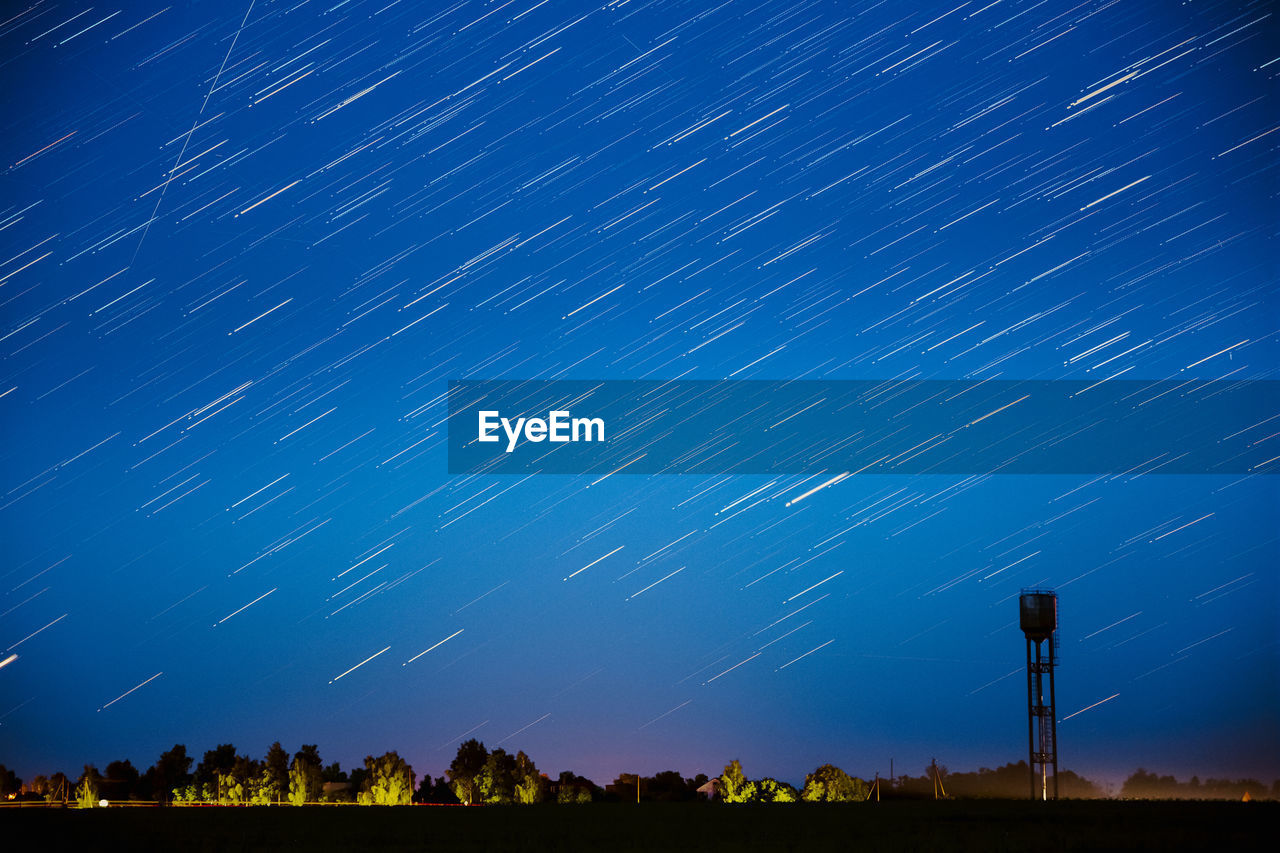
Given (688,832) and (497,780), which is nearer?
(688,832)

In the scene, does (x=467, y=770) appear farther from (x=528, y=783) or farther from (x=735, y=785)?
(x=735, y=785)

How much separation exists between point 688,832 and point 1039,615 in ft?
159

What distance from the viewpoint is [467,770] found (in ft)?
407

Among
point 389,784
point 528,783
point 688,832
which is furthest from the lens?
point 528,783

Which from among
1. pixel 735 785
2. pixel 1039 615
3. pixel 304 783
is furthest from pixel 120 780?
pixel 1039 615

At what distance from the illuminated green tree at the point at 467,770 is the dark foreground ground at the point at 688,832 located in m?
60.3

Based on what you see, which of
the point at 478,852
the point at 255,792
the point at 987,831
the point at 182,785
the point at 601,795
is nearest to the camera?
the point at 478,852

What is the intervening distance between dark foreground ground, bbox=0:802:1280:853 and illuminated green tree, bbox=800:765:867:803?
52.6m

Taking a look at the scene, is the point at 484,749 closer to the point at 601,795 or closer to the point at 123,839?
the point at 601,795

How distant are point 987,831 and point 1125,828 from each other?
4.76 metres

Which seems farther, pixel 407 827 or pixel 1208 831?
pixel 407 827

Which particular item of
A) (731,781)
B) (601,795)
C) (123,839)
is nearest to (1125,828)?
(123,839)

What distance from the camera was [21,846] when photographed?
3234 cm

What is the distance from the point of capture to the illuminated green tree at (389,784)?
96.5 metres
